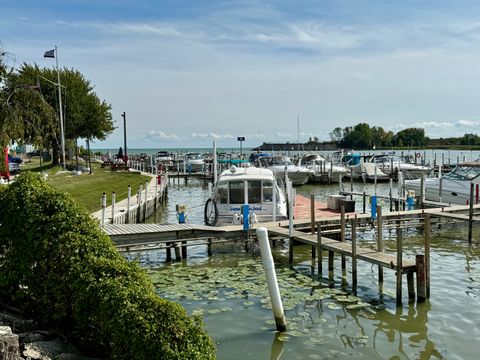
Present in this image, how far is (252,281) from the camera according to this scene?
14.7 meters

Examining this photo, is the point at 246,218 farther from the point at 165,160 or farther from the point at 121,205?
the point at 165,160

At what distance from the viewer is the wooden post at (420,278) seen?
40.3ft

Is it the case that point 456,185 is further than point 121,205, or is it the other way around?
point 456,185

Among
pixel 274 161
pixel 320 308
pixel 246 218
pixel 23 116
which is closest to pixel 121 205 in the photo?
pixel 23 116

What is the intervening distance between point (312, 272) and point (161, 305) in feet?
32.3

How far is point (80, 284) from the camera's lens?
737 centimetres

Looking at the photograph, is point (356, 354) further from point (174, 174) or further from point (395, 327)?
point (174, 174)

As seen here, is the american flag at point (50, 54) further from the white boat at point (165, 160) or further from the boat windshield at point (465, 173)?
the boat windshield at point (465, 173)

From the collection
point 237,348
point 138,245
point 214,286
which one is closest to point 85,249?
point 237,348

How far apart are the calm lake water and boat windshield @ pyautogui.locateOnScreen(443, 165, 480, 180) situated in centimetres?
1238

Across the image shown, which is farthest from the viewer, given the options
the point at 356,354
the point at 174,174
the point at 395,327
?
the point at 174,174

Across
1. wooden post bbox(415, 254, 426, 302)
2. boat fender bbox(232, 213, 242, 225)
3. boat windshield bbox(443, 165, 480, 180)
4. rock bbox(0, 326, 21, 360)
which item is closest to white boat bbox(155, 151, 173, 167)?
boat windshield bbox(443, 165, 480, 180)

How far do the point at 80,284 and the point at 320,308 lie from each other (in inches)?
262

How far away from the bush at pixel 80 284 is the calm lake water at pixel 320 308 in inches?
123
